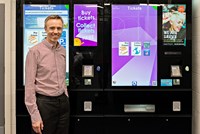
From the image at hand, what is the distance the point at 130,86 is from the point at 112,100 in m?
0.24

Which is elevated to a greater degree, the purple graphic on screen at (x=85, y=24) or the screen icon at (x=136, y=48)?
the purple graphic on screen at (x=85, y=24)

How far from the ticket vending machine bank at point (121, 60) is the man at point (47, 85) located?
54 cm

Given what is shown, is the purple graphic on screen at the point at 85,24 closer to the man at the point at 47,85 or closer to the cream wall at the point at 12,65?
the man at the point at 47,85

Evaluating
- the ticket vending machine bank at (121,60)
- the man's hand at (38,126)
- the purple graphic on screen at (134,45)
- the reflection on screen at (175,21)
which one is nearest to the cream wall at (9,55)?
the ticket vending machine bank at (121,60)

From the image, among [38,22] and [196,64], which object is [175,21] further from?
[38,22]

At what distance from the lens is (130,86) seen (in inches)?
136

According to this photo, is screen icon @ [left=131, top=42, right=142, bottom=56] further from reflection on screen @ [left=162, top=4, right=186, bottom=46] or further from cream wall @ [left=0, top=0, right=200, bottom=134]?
cream wall @ [left=0, top=0, right=200, bottom=134]

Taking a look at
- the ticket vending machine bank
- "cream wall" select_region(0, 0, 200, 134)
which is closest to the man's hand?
the ticket vending machine bank

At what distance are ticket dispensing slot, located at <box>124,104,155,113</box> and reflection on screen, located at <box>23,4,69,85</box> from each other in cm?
71

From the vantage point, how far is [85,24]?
3428mm

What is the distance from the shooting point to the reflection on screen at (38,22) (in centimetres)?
342

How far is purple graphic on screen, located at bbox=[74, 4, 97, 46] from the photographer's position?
11.2 feet

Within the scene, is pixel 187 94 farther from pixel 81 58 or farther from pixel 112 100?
pixel 81 58

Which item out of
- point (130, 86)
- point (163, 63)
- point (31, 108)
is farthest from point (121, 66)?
point (31, 108)
